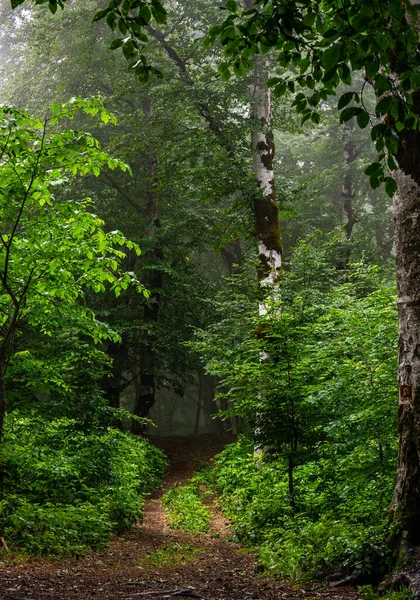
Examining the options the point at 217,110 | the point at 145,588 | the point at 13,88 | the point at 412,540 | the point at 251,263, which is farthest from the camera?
the point at 13,88

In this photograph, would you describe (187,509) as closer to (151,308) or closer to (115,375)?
(115,375)

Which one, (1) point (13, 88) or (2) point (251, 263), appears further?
(1) point (13, 88)

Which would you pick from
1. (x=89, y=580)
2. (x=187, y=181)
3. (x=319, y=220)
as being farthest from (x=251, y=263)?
(x=319, y=220)

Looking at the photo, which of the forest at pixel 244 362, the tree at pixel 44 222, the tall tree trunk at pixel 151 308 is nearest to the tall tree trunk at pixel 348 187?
the tall tree trunk at pixel 151 308

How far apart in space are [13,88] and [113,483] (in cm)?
1813

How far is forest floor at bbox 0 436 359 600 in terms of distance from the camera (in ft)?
14.9

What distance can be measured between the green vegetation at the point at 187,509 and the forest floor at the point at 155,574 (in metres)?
0.39

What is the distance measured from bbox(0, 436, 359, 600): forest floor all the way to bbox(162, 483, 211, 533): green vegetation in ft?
1.27

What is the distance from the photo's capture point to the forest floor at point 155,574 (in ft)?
14.9

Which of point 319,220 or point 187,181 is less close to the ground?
point 319,220

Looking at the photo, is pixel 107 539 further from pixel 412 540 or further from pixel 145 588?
pixel 412 540

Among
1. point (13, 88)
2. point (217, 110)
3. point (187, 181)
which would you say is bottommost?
point (187, 181)

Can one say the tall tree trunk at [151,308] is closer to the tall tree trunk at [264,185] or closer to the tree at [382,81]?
the tall tree trunk at [264,185]

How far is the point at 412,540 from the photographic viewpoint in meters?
4.34
